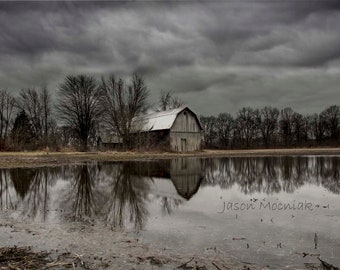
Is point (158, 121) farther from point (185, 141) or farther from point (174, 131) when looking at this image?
point (185, 141)

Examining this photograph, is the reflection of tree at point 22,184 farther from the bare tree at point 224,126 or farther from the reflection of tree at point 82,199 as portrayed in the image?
the bare tree at point 224,126

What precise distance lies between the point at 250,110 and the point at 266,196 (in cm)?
8885

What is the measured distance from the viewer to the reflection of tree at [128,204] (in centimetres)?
886

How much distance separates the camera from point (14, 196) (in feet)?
43.7

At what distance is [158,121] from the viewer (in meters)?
55.1

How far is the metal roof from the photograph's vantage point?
2045 inches

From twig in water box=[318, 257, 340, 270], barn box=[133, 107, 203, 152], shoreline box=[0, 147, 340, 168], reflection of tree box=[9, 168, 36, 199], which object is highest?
barn box=[133, 107, 203, 152]

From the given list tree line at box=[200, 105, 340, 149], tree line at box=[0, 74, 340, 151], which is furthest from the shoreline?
tree line at box=[200, 105, 340, 149]

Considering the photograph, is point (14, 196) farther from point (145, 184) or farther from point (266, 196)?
point (266, 196)

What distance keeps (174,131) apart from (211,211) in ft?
137

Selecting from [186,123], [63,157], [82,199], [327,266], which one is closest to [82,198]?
[82,199]

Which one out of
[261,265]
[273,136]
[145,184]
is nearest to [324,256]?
[261,265]

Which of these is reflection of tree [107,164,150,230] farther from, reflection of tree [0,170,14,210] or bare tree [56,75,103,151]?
bare tree [56,75,103,151]

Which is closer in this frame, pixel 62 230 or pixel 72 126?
pixel 62 230
